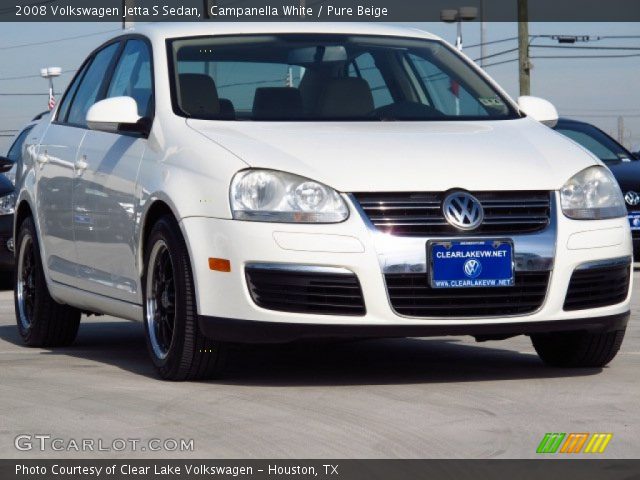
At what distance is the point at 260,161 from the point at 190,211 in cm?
38

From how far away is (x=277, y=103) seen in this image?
8195 millimetres

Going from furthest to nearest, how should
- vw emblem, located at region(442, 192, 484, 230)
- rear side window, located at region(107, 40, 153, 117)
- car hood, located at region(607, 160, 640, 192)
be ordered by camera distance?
car hood, located at region(607, 160, 640, 192)
rear side window, located at region(107, 40, 153, 117)
vw emblem, located at region(442, 192, 484, 230)

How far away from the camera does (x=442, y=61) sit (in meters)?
9.02

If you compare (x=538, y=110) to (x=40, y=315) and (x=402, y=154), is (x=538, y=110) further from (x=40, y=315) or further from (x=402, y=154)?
(x=40, y=315)

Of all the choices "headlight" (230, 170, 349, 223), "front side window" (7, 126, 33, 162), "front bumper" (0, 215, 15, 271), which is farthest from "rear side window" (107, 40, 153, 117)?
"front side window" (7, 126, 33, 162)

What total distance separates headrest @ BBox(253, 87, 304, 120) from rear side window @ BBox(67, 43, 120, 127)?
1.35 metres

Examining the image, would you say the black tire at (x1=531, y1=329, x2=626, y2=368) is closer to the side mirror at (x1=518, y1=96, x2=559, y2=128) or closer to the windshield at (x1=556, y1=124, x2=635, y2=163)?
the side mirror at (x1=518, y1=96, x2=559, y2=128)

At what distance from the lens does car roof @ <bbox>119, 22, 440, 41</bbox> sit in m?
8.59

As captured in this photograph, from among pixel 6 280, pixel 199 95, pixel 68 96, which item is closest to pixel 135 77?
pixel 199 95

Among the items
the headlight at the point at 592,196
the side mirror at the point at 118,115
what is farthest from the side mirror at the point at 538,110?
the side mirror at the point at 118,115

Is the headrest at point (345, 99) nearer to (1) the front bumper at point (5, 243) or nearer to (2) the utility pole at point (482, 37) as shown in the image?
(1) the front bumper at point (5, 243)

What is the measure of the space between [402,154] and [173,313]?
49.6 inches
